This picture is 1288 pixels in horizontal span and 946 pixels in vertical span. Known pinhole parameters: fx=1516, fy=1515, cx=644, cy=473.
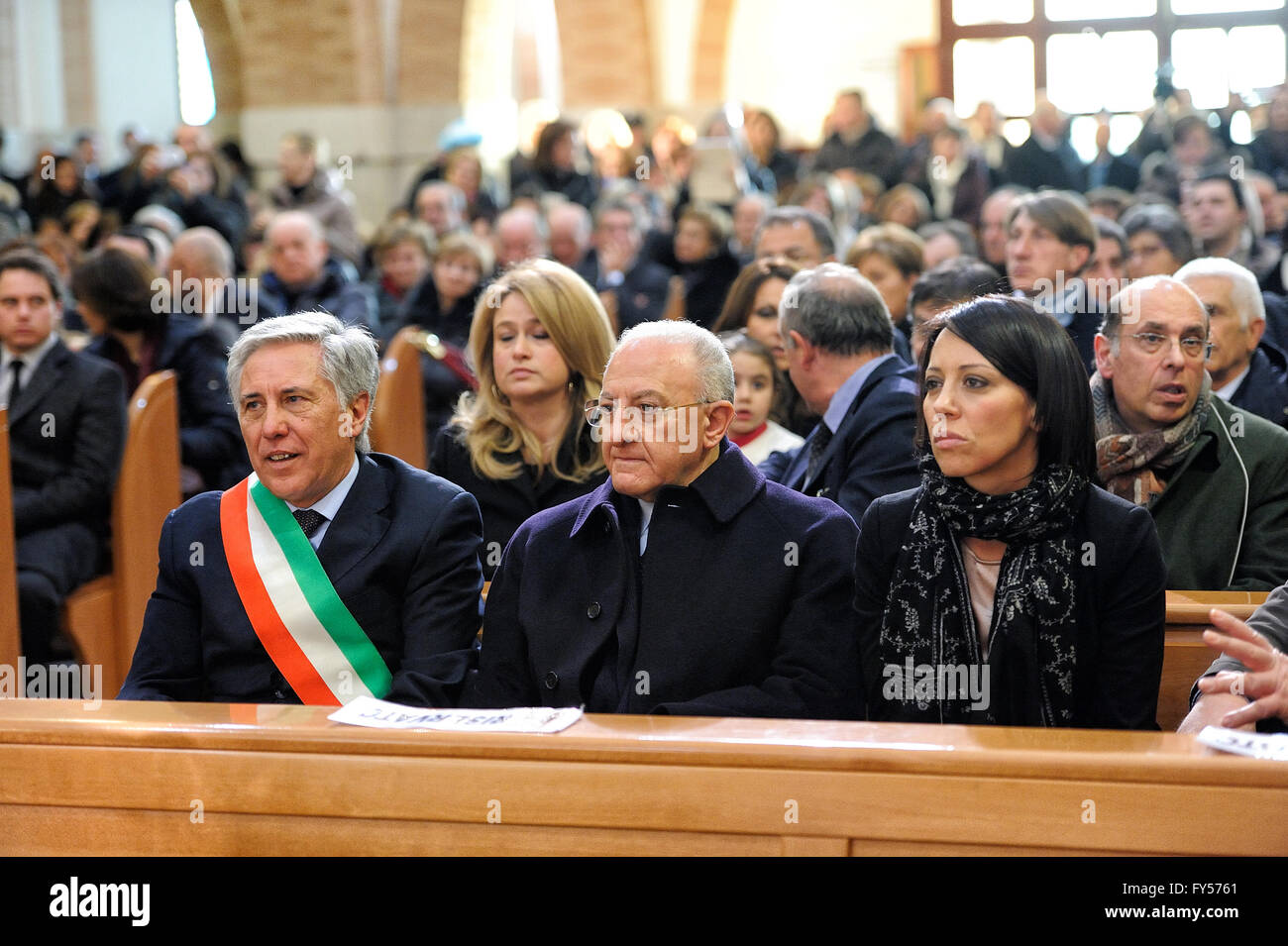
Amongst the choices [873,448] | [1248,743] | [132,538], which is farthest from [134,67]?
[1248,743]

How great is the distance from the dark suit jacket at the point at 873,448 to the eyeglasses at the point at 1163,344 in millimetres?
498

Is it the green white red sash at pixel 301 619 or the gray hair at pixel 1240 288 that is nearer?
the green white red sash at pixel 301 619

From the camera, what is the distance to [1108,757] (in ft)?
5.97

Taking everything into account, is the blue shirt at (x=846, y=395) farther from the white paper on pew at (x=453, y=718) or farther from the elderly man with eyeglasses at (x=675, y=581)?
the white paper on pew at (x=453, y=718)

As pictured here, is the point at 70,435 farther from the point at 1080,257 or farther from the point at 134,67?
the point at 134,67

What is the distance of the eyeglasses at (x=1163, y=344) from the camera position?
330 centimetres

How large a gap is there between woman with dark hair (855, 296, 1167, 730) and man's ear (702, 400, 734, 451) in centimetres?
36

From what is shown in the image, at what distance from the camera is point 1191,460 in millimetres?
3248

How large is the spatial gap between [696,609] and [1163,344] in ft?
4.50

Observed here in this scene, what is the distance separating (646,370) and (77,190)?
30.8 feet

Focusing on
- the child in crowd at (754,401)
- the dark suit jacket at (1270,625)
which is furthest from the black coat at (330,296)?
the dark suit jacket at (1270,625)

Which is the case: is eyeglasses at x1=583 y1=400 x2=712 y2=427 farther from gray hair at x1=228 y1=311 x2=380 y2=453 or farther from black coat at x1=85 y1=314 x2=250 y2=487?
black coat at x1=85 y1=314 x2=250 y2=487
